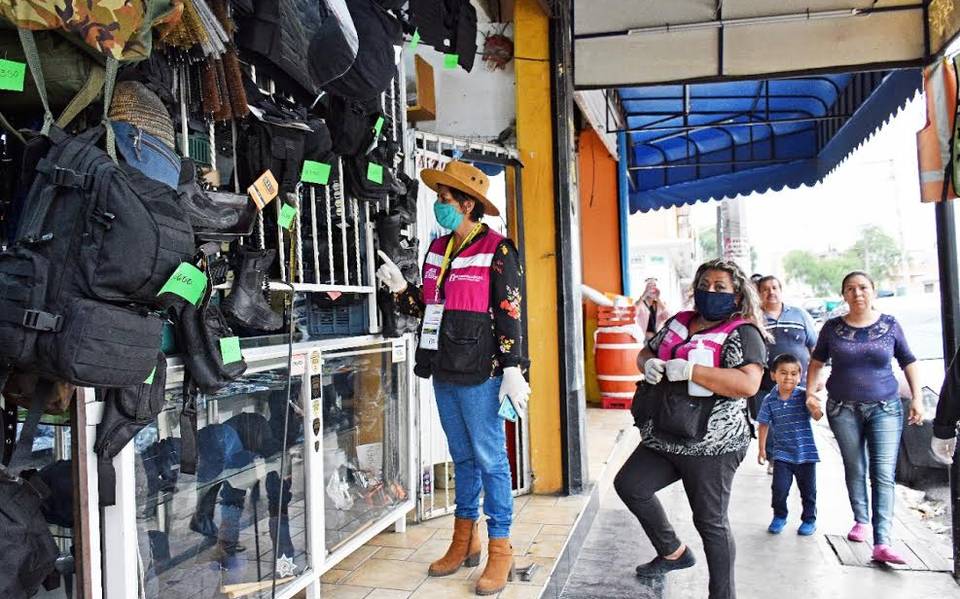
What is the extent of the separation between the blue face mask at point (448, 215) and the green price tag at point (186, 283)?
1507 millimetres

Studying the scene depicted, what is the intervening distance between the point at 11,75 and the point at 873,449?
14.5 feet

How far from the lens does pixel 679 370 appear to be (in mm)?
2959

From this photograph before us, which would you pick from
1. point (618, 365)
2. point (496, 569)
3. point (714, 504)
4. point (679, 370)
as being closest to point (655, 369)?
point (679, 370)

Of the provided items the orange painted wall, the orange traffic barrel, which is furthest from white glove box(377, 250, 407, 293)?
the orange painted wall

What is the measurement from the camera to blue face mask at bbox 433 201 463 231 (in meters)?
3.26

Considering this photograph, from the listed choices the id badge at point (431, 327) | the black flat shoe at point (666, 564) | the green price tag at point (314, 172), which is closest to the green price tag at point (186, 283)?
the green price tag at point (314, 172)

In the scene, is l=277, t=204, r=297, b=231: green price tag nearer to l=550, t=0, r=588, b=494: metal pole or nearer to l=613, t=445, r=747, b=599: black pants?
l=613, t=445, r=747, b=599: black pants

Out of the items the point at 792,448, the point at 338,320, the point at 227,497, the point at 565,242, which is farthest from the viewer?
the point at 565,242

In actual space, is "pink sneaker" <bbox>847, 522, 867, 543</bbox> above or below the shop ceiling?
below

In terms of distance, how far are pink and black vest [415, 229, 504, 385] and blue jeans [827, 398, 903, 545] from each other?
244 centimetres

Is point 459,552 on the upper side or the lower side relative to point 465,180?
lower

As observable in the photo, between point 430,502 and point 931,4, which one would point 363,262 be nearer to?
point 430,502

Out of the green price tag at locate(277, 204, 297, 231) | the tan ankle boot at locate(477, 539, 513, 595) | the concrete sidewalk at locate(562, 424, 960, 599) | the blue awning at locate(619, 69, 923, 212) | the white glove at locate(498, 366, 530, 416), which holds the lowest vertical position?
the concrete sidewalk at locate(562, 424, 960, 599)

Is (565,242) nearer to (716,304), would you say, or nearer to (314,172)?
(716,304)
